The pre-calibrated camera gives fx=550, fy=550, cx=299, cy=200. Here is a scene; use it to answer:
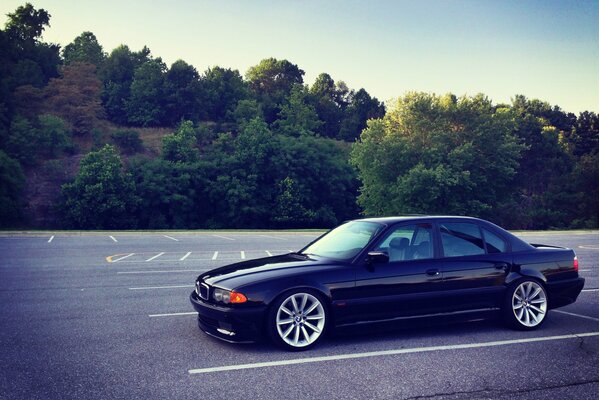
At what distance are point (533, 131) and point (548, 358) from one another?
242 ft

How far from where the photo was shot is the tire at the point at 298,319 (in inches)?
235

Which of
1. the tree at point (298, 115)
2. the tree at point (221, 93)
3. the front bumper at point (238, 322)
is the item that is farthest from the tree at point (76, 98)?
the front bumper at point (238, 322)

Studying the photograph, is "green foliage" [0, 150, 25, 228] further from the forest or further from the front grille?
the front grille

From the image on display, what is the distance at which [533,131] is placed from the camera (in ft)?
240

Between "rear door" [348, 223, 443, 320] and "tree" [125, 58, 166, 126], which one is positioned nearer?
"rear door" [348, 223, 443, 320]

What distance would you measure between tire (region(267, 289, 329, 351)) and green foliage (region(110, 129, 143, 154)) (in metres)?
65.7

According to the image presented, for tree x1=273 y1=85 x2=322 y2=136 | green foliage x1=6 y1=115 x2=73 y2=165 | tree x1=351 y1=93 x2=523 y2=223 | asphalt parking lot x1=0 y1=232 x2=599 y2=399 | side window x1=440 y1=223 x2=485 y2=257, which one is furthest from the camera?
tree x1=273 y1=85 x2=322 y2=136

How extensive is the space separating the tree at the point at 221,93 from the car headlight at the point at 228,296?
8163 cm

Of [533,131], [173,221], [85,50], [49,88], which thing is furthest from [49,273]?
[85,50]

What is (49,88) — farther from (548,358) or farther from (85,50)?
(548,358)

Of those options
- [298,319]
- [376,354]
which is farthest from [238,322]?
[376,354]

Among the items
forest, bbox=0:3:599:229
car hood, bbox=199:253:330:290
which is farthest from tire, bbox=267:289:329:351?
forest, bbox=0:3:599:229

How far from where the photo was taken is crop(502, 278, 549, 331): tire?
6.97 m

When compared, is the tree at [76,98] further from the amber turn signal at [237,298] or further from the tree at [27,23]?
the amber turn signal at [237,298]
